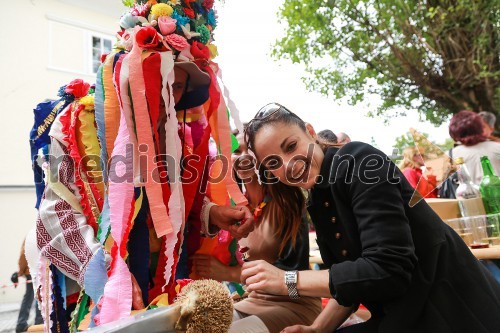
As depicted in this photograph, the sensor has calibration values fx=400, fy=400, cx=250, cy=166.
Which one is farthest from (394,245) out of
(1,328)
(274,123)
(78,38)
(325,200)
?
(78,38)

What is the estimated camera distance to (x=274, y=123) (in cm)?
140

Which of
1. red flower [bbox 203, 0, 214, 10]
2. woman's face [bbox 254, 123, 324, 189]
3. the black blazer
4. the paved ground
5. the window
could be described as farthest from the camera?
the window

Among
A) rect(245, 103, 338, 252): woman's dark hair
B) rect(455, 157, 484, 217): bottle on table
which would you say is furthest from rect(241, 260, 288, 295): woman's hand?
rect(455, 157, 484, 217): bottle on table

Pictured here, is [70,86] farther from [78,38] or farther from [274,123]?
[78,38]

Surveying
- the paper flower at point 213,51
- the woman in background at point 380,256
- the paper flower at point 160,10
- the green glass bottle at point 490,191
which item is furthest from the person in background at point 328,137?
the green glass bottle at point 490,191

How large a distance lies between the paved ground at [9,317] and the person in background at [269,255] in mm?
4803

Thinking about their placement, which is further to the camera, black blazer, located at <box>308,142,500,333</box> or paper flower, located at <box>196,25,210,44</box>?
paper flower, located at <box>196,25,210,44</box>

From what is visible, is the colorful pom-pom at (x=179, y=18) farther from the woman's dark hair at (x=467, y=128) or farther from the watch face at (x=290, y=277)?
the woman's dark hair at (x=467, y=128)

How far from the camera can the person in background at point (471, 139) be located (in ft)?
9.62

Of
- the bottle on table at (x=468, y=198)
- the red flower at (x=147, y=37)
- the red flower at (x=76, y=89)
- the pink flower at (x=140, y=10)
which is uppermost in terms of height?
the pink flower at (x=140, y=10)

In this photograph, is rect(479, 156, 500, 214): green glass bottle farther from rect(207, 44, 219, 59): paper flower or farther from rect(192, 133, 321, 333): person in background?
rect(207, 44, 219, 59): paper flower

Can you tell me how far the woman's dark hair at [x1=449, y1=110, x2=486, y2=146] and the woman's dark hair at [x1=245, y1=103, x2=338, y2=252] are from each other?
1.82m

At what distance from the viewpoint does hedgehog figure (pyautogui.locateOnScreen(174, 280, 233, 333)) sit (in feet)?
2.85

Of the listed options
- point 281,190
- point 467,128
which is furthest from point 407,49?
point 281,190
